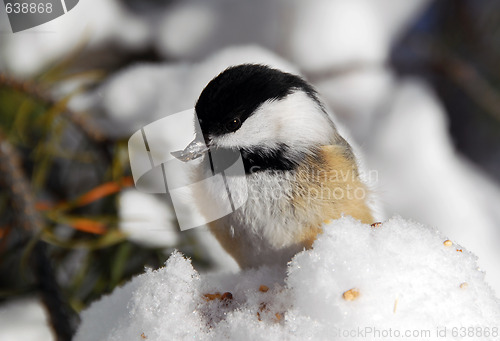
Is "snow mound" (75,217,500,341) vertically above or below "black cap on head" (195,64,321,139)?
below

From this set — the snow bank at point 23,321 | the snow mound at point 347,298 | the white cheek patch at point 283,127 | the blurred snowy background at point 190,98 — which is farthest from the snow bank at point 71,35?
the snow mound at point 347,298

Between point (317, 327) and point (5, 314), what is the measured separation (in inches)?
35.4

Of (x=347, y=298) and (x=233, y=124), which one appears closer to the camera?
(x=347, y=298)

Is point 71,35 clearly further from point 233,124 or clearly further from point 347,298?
point 347,298

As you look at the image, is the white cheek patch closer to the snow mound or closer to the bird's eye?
the bird's eye

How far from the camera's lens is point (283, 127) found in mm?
615

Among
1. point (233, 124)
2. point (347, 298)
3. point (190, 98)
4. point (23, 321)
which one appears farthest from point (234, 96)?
point (23, 321)

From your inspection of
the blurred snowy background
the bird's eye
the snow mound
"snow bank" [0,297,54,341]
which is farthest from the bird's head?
"snow bank" [0,297,54,341]

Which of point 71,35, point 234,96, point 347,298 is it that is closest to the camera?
point 347,298

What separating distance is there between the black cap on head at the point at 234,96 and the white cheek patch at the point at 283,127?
1 cm

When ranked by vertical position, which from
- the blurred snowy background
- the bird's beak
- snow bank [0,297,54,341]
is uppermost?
the bird's beak

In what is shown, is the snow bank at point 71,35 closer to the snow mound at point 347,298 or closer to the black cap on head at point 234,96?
the black cap on head at point 234,96

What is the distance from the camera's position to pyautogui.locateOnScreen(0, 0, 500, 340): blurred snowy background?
96cm

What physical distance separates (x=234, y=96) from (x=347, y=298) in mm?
290
